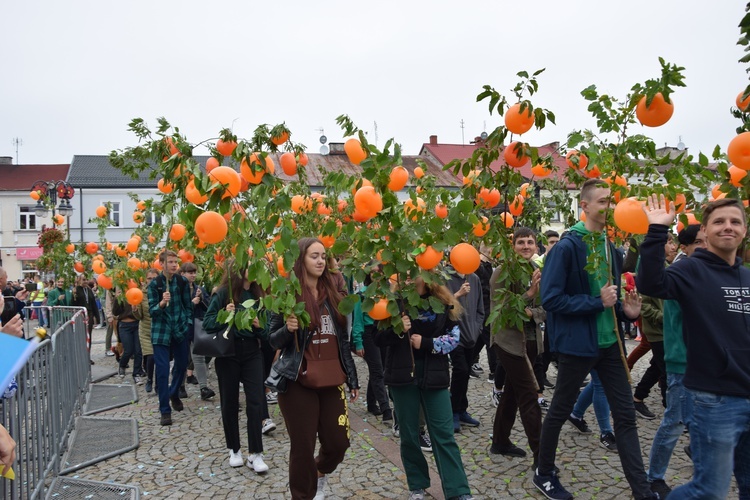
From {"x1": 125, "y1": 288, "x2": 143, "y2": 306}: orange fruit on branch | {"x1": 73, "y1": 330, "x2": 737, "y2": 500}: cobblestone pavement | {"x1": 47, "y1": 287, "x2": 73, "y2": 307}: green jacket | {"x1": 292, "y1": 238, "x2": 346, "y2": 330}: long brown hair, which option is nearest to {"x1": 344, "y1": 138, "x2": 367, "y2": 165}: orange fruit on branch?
{"x1": 292, "y1": 238, "x2": 346, "y2": 330}: long brown hair

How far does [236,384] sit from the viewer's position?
17.3 feet

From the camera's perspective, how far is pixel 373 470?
495 centimetres

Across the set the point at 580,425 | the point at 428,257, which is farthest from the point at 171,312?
the point at 580,425

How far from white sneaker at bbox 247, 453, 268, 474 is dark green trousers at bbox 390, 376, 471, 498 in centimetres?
140

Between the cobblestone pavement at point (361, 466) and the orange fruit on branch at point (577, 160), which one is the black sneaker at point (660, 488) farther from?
the orange fruit on branch at point (577, 160)

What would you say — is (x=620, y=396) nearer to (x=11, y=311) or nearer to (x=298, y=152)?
(x=298, y=152)

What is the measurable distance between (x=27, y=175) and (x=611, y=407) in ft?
163

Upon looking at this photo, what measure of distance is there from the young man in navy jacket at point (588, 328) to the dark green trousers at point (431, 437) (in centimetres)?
65

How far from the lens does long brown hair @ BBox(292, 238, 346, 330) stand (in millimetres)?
4059

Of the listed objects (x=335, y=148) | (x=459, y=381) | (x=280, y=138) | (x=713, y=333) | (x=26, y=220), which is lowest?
(x=459, y=381)

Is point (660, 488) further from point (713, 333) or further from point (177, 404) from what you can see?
point (177, 404)

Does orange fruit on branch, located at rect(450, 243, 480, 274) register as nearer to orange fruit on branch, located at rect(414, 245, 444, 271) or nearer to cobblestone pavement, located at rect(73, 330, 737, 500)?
orange fruit on branch, located at rect(414, 245, 444, 271)

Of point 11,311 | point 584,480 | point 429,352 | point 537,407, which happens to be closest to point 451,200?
point 429,352

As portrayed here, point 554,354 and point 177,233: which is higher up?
point 177,233
